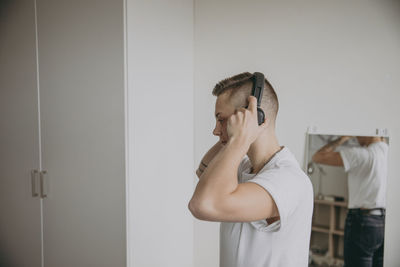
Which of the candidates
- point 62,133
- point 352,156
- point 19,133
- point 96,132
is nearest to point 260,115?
point 352,156

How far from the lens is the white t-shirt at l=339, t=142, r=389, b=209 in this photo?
56.5 inches

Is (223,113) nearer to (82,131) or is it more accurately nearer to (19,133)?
(82,131)

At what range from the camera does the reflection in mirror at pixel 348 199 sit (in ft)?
4.74

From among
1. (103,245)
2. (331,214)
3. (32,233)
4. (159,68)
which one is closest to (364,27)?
(331,214)

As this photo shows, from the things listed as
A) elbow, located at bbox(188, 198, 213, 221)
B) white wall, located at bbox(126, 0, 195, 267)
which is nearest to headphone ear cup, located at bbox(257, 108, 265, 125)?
elbow, located at bbox(188, 198, 213, 221)

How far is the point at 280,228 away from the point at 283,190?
0.40 feet

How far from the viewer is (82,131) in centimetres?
156

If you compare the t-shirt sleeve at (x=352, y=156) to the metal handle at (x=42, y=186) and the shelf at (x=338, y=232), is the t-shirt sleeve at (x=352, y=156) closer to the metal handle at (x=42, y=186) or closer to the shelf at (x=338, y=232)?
the shelf at (x=338, y=232)

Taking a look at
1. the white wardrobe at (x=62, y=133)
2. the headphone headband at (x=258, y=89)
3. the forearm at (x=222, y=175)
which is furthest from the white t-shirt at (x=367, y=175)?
the white wardrobe at (x=62, y=133)

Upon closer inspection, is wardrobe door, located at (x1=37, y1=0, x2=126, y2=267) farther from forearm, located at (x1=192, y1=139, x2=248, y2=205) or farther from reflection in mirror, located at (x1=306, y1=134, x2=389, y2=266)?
reflection in mirror, located at (x1=306, y1=134, x2=389, y2=266)

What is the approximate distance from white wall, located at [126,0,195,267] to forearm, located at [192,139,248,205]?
0.71 m

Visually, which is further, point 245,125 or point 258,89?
point 258,89

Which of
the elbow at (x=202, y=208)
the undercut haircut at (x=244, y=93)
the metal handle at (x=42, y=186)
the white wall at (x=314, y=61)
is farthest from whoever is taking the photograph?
the metal handle at (x=42, y=186)

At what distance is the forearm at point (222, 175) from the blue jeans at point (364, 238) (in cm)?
96
